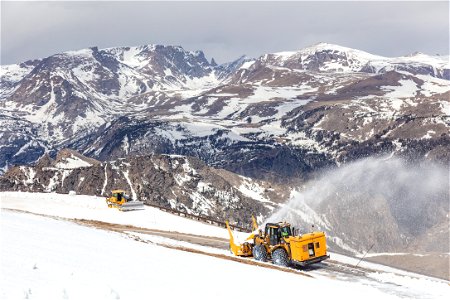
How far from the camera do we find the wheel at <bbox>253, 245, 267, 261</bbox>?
29.0 meters

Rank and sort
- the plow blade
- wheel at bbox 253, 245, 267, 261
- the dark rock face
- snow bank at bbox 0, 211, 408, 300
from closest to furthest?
1. snow bank at bbox 0, 211, 408, 300
2. wheel at bbox 253, 245, 267, 261
3. the plow blade
4. the dark rock face

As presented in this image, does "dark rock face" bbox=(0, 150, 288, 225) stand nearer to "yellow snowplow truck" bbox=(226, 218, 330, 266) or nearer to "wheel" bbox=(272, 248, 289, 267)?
"yellow snowplow truck" bbox=(226, 218, 330, 266)

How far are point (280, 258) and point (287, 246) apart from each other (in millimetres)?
827

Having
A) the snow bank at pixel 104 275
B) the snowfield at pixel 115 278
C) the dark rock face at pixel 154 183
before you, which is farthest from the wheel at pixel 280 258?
the dark rock face at pixel 154 183

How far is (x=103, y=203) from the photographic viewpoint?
67.6 meters

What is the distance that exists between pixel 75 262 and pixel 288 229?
16.4 metres

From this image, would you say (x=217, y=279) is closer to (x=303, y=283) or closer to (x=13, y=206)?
(x=303, y=283)

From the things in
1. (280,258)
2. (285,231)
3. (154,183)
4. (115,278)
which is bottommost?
(154,183)

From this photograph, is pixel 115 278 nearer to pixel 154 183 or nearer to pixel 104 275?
pixel 104 275

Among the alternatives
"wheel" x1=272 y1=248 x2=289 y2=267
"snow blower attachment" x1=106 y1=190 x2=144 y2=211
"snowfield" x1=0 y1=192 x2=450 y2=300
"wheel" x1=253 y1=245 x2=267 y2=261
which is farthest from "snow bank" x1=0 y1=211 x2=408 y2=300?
"snow blower attachment" x1=106 y1=190 x2=144 y2=211

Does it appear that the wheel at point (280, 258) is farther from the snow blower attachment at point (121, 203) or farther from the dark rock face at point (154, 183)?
the dark rock face at point (154, 183)

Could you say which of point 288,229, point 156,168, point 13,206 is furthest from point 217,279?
point 156,168

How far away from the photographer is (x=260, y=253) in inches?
1148

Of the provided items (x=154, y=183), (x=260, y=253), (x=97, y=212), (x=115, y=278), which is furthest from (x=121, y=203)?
(x=154, y=183)
